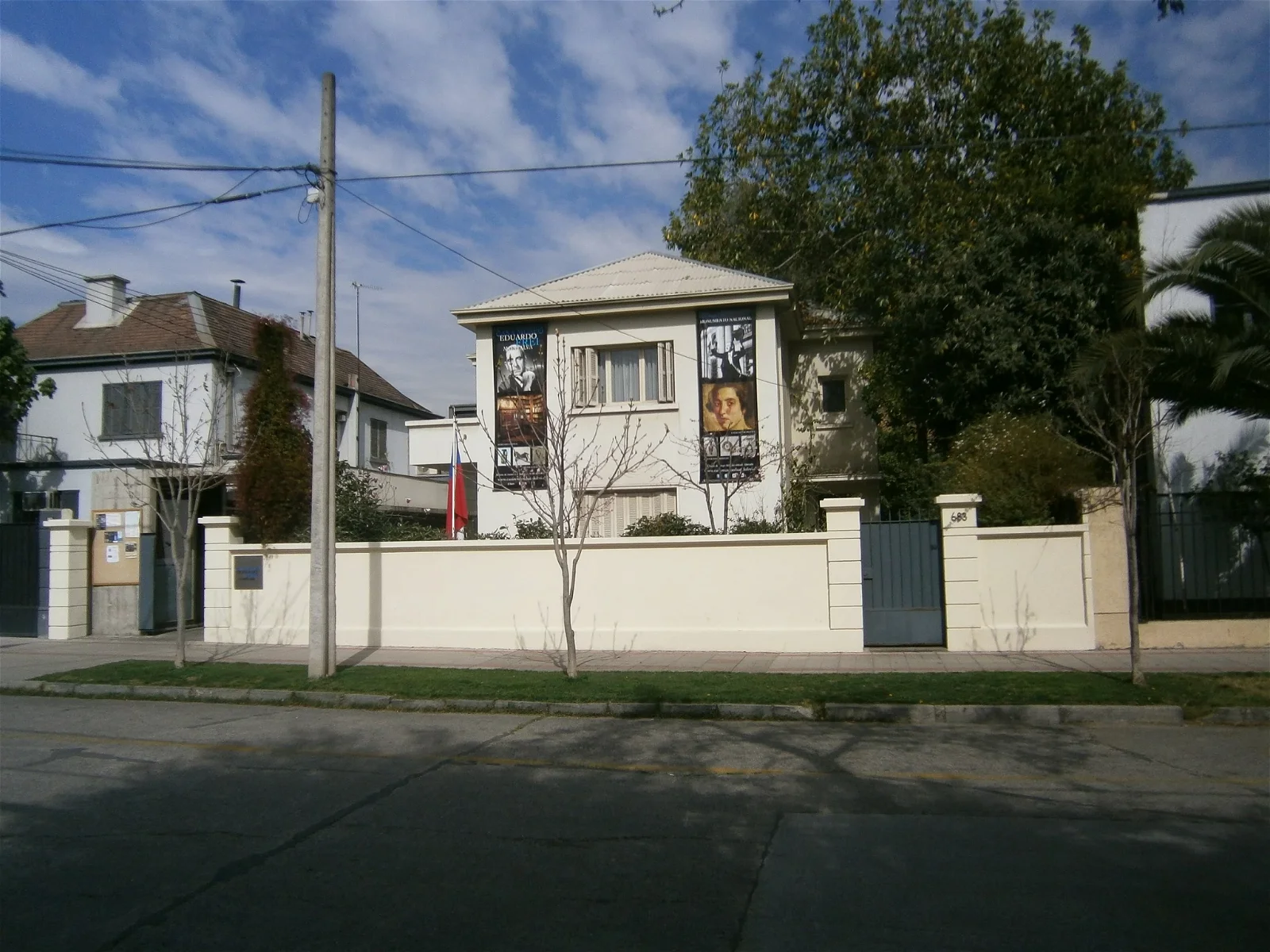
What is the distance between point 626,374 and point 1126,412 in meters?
11.4

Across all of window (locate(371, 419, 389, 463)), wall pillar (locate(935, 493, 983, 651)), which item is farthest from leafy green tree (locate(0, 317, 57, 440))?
wall pillar (locate(935, 493, 983, 651))

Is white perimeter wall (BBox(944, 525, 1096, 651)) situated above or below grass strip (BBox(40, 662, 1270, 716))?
above

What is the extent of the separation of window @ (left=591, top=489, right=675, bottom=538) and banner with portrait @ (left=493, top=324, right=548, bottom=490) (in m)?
1.44

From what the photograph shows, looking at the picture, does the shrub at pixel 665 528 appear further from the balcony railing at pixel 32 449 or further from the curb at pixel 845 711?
the balcony railing at pixel 32 449

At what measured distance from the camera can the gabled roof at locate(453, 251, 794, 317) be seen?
20469 millimetres

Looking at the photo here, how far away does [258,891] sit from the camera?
5363 mm

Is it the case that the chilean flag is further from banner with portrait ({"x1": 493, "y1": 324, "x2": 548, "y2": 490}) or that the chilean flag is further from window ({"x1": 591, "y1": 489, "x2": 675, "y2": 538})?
window ({"x1": 591, "y1": 489, "x2": 675, "y2": 538})

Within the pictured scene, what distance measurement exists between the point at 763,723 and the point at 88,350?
76.6 ft

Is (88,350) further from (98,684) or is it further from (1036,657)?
(1036,657)

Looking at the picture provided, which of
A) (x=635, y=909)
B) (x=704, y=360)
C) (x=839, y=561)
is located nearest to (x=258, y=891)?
(x=635, y=909)

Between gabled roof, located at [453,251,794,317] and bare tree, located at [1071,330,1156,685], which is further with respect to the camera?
gabled roof, located at [453,251,794,317]

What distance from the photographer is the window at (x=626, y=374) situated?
68.2 ft

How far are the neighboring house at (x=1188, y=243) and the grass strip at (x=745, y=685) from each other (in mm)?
7047

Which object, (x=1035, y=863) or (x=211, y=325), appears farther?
(x=211, y=325)
